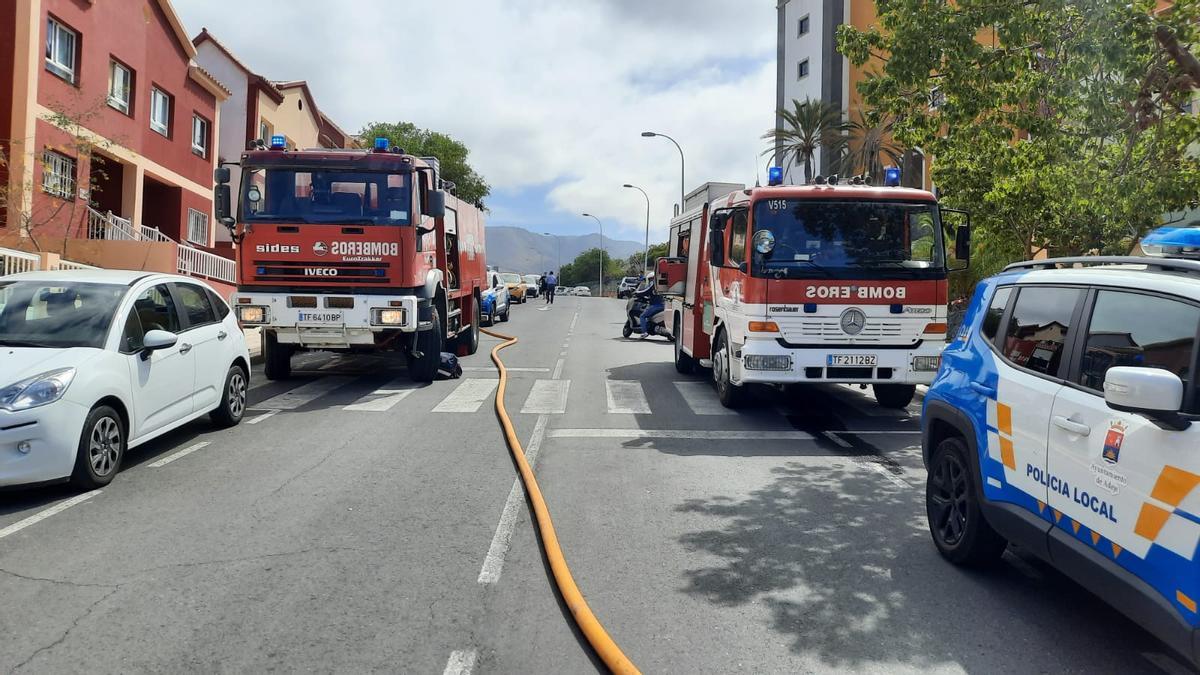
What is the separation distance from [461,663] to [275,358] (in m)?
9.82

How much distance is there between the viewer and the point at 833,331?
9.36 m

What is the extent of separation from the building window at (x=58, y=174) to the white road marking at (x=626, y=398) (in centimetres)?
1334

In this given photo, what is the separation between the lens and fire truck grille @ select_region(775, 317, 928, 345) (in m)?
9.34

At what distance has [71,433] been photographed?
5938 mm

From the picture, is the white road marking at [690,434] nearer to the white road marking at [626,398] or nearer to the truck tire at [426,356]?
the white road marking at [626,398]

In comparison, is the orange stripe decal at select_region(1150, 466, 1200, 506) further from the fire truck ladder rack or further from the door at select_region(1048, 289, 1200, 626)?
the fire truck ladder rack

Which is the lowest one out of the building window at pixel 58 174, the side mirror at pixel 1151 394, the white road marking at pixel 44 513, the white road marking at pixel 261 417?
the white road marking at pixel 44 513

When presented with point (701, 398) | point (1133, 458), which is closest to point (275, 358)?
point (701, 398)

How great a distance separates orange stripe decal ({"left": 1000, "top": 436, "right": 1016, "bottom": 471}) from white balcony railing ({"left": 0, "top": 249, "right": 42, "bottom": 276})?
1402 centimetres

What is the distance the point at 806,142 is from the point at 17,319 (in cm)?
3135

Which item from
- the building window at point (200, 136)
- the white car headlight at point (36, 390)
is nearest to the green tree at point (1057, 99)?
the white car headlight at point (36, 390)

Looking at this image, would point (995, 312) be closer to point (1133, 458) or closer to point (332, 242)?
point (1133, 458)

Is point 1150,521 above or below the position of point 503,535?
above

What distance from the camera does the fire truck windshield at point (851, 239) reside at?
30.8 feet
